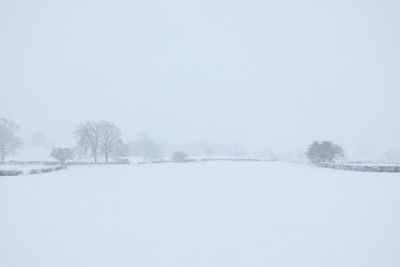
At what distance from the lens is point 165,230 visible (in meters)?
10.9

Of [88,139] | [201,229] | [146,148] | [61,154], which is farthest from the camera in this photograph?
[146,148]

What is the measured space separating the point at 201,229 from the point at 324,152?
1703 inches

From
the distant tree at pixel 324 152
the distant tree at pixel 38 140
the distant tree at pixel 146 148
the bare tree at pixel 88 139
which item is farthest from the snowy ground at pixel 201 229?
the distant tree at pixel 38 140

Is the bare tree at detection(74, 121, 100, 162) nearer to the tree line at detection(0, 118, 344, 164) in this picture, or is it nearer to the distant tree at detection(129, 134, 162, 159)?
the tree line at detection(0, 118, 344, 164)

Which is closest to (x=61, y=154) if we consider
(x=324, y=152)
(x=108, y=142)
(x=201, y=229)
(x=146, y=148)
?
(x=108, y=142)

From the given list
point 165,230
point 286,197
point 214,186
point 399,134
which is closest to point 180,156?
point 214,186

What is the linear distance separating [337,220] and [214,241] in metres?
6.53

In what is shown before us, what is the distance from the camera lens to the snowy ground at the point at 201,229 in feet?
27.9

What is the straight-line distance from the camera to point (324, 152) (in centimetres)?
4691

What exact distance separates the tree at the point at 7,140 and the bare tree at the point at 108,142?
18846mm

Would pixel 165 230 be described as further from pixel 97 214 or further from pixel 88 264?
pixel 97 214

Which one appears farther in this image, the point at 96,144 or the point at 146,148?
the point at 146,148

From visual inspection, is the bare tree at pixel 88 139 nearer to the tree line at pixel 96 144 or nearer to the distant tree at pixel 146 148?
the tree line at pixel 96 144

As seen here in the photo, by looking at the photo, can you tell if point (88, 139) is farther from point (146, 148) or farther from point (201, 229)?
point (201, 229)
